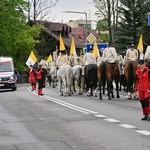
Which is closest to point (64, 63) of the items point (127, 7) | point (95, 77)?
point (95, 77)

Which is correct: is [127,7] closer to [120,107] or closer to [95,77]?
[95,77]

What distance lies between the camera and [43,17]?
266 ft

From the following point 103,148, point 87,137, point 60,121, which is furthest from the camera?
point 60,121

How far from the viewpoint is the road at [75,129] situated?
10.6 metres

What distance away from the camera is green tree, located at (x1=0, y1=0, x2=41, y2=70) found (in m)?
72.2

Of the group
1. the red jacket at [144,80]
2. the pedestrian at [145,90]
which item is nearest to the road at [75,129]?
the pedestrian at [145,90]

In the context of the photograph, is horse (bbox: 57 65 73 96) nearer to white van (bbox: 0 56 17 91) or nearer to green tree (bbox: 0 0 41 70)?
white van (bbox: 0 56 17 91)

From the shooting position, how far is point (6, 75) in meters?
39.4

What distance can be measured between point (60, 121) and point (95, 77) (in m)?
11.1

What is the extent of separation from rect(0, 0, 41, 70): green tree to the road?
53.8 meters

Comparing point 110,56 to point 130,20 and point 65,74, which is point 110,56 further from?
point 130,20

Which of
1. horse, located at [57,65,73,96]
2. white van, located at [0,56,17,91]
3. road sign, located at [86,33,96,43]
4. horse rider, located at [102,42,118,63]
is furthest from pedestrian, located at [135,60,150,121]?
white van, located at [0,56,17,91]

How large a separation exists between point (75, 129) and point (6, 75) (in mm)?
26691

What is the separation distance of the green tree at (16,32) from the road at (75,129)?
53.8 m
